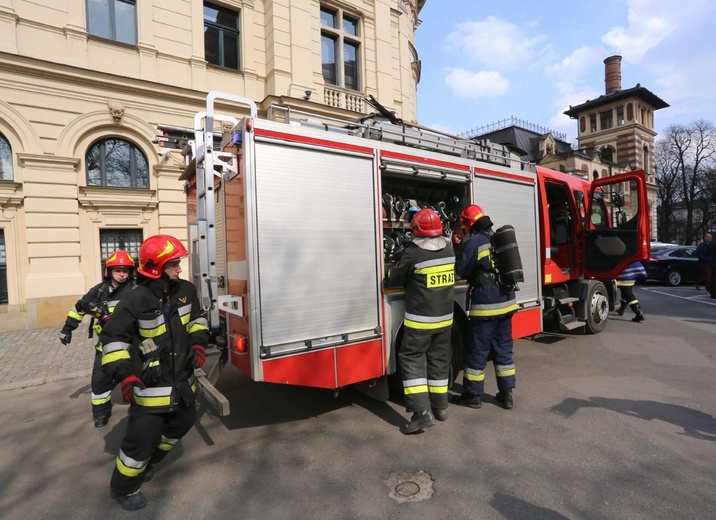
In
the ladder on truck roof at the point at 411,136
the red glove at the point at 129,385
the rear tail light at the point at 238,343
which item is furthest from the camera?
the ladder on truck roof at the point at 411,136

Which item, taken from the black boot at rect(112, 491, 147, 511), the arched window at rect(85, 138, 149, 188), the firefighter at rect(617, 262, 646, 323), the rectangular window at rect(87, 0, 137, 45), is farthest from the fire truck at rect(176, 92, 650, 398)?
A: the rectangular window at rect(87, 0, 137, 45)

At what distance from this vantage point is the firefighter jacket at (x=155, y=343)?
96.5 inches

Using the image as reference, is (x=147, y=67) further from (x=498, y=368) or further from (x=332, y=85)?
(x=498, y=368)

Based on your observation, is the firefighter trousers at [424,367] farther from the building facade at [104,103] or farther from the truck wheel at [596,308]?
the building facade at [104,103]

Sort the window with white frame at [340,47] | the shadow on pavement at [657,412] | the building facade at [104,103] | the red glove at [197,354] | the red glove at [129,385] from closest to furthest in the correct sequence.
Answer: the red glove at [129,385]
the red glove at [197,354]
the shadow on pavement at [657,412]
the building facade at [104,103]
the window with white frame at [340,47]

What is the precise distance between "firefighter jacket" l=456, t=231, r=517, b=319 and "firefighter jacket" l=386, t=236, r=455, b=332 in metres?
0.33

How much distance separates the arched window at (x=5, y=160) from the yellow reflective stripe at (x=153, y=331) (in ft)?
27.5

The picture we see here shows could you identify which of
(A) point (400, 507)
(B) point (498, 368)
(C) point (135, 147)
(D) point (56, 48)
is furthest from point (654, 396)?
(D) point (56, 48)

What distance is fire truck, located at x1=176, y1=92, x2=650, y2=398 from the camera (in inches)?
124

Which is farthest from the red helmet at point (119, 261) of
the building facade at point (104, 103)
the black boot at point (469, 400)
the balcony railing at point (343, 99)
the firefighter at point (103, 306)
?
the balcony railing at point (343, 99)

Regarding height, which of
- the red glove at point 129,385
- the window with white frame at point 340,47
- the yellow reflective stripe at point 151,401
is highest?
the window with white frame at point 340,47

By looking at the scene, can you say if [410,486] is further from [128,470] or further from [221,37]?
[221,37]

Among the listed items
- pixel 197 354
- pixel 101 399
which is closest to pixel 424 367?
pixel 197 354

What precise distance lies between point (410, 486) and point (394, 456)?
1.34 feet
